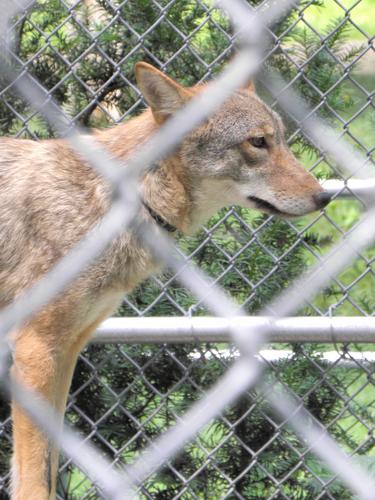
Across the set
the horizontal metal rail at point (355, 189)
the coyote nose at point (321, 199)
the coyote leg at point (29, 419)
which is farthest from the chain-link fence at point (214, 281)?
the coyote leg at point (29, 419)

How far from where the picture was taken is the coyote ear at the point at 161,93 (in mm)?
3654

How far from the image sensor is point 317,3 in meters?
4.54

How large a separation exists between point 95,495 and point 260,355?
1.05 m

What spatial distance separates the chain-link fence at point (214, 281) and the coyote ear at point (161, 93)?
50cm

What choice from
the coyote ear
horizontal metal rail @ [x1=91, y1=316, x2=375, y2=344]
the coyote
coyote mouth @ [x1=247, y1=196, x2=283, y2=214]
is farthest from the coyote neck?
horizontal metal rail @ [x1=91, y1=316, x2=375, y2=344]

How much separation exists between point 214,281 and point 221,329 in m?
0.58

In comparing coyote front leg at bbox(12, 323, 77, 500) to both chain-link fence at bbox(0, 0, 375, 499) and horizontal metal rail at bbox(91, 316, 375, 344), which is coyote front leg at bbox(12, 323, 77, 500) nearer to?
horizontal metal rail at bbox(91, 316, 375, 344)

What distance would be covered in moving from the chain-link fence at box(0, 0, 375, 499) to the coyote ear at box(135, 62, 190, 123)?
50cm

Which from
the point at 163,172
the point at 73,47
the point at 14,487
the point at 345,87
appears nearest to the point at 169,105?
the point at 163,172

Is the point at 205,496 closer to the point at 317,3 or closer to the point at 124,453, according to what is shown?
the point at 124,453

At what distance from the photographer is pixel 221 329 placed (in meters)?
3.79

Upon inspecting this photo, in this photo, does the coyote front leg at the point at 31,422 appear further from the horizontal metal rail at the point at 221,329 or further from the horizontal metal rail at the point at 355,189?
the horizontal metal rail at the point at 355,189

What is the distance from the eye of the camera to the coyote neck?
13.3 ft

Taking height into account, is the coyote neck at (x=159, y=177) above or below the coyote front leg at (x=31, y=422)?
above
